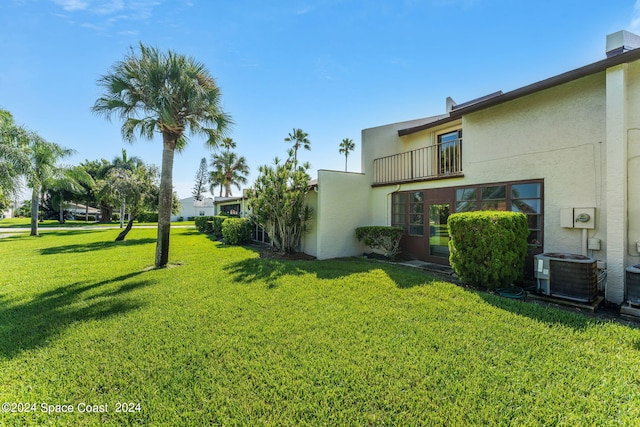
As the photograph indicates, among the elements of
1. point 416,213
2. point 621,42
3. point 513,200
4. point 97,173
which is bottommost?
point 416,213

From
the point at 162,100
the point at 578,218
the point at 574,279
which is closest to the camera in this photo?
the point at 574,279

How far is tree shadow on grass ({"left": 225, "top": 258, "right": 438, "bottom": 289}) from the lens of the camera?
7.00m

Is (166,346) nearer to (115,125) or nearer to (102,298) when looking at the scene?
(102,298)

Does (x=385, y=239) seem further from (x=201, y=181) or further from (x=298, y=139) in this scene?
(x=201, y=181)

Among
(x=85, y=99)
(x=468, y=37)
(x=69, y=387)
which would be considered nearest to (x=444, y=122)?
(x=468, y=37)

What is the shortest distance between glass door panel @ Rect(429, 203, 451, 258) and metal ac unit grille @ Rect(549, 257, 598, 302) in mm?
3335

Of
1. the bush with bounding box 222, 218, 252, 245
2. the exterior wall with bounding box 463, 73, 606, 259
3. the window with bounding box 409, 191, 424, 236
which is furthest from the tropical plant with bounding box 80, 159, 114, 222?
the exterior wall with bounding box 463, 73, 606, 259

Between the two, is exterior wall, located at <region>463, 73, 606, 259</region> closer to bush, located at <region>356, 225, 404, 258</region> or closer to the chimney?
the chimney

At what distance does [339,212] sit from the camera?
34.3 ft

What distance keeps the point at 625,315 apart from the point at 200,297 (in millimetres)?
8445

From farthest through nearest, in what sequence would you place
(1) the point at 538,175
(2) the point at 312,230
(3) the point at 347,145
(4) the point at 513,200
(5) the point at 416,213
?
(3) the point at 347,145, (2) the point at 312,230, (5) the point at 416,213, (4) the point at 513,200, (1) the point at 538,175

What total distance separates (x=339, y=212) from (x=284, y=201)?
233 cm

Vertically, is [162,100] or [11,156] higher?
[162,100]

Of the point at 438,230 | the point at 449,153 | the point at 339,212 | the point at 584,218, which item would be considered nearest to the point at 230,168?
the point at 339,212
